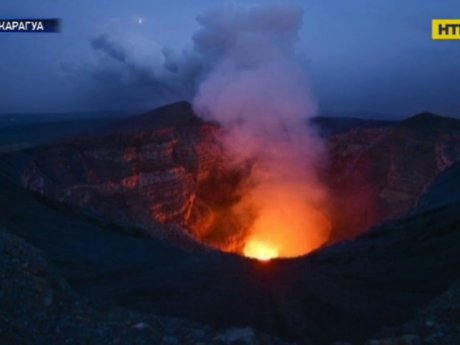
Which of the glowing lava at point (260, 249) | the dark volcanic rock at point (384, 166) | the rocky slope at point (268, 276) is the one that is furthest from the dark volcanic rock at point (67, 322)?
the glowing lava at point (260, 249)

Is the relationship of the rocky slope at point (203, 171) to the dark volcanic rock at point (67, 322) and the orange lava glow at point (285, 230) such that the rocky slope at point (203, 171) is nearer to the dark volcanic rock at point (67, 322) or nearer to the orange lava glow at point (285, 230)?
the orange lava glow at point (285, 230)

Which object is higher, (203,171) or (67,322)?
(203,171)

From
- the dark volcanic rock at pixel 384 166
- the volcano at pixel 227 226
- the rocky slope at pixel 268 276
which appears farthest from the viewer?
the dark volcanic rock at pixel 384 166

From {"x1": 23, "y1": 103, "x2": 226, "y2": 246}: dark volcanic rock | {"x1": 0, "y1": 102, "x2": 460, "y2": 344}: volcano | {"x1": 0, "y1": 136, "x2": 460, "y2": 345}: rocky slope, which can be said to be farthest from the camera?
{"x1": 23, "y1": 103, "x2": 226, "y2": 246}: dark volcanic rock

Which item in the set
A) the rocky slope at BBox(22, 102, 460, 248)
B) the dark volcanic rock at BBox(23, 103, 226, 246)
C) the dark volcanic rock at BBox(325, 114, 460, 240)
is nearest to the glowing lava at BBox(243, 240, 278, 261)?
the rocky slope at BBox(22, 102, 460, 248)

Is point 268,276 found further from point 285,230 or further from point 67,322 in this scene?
point 285,230

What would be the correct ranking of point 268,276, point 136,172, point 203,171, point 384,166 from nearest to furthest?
point 268,276 < point 136,172 < point 384,166 < point 203,171

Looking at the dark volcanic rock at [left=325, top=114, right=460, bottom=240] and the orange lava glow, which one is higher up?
the dark volcanic rock at [left=325, top=114, right=460, bottom=240]

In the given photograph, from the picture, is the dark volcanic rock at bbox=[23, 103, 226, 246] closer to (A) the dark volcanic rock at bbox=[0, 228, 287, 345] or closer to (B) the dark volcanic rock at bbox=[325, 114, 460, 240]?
(B) the dark volcanic rock at bbox=[325, 114, 460, 240]

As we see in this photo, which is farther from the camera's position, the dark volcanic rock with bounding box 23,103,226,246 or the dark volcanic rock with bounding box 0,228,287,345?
the dark volcanic rock with bounding box 23,103,226,246

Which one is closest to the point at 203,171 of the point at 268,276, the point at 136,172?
the point at 136,172
